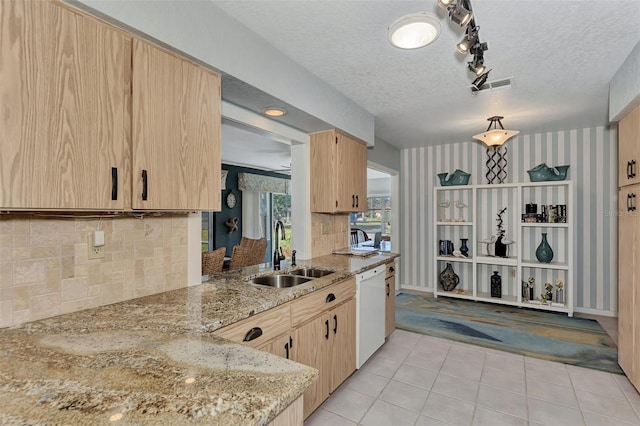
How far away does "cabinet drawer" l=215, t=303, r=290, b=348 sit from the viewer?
148 cm

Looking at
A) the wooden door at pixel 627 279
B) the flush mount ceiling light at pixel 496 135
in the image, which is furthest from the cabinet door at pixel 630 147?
the flush mount ceiling light at pixel 496 135

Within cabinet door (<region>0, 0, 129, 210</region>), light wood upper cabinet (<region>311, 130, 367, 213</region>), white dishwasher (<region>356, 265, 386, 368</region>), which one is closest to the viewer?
cabinet door (<region>0, 0, 129, 210</region>)

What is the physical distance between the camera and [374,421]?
6.84 ft

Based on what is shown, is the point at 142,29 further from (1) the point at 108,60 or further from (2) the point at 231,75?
(2) the point at 231,75

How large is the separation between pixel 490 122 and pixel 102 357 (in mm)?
4271

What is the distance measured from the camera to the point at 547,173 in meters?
4.32

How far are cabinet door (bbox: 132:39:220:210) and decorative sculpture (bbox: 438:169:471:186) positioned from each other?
4.13 m

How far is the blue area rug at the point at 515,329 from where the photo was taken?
3.04 m

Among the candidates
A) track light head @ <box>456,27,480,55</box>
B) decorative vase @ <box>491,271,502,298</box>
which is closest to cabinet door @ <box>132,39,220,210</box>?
track light head @ <box>456,27,480,55</box>

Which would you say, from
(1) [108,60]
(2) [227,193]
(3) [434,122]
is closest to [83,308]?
(1) [108,60]

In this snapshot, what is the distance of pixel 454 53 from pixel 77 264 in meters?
2.57

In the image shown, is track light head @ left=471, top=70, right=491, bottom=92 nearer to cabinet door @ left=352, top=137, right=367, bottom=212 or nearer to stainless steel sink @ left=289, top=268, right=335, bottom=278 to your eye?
cabinet door @ left=352, top=137, right=367, bottom=212

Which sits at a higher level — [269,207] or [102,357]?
[269,207]

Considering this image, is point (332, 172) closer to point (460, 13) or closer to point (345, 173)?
point (345, 173)
